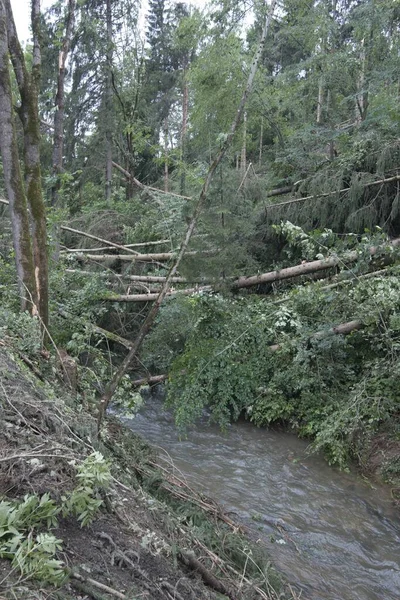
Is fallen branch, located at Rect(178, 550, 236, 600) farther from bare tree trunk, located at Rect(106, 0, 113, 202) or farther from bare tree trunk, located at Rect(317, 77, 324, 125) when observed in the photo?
bare tree trunk, located at Rect(106, 0, 113, 202)

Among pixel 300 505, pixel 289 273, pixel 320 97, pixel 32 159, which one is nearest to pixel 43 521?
pixel 300 505

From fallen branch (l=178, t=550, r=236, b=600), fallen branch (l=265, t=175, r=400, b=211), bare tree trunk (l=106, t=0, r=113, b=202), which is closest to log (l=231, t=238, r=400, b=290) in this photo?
fallen branch (l=265, t=175, r=400, b=211)

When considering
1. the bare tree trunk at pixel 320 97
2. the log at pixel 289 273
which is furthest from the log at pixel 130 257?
the bare tree trunk at pixel 320 97

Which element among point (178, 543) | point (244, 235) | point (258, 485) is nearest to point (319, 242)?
point (244, 235)

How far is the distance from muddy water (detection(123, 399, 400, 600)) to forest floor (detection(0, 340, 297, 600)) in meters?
0.79

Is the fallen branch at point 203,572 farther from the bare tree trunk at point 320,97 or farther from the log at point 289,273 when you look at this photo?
the bare tree trunk at point 320,97

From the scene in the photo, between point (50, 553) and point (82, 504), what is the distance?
0.35 m

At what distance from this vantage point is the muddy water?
431 cm

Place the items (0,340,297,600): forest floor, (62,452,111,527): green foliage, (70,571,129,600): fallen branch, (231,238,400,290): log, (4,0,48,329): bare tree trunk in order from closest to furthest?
(70,571,129,600): fallen branch, (0,340,297,600): forest floor, (62,452,111,527): green foliage, (4,0,48,329): bare tree trunk, (231,238,400,290): log

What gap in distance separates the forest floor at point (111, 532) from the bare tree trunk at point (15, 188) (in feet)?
6.09

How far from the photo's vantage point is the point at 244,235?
9.22 meters

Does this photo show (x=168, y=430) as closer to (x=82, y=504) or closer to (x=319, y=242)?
(x=319, y=242)

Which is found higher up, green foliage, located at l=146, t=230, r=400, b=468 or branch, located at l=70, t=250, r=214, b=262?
branch, located at l=70, t=250, r=214, b=262

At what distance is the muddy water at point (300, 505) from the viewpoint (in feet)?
14.1
